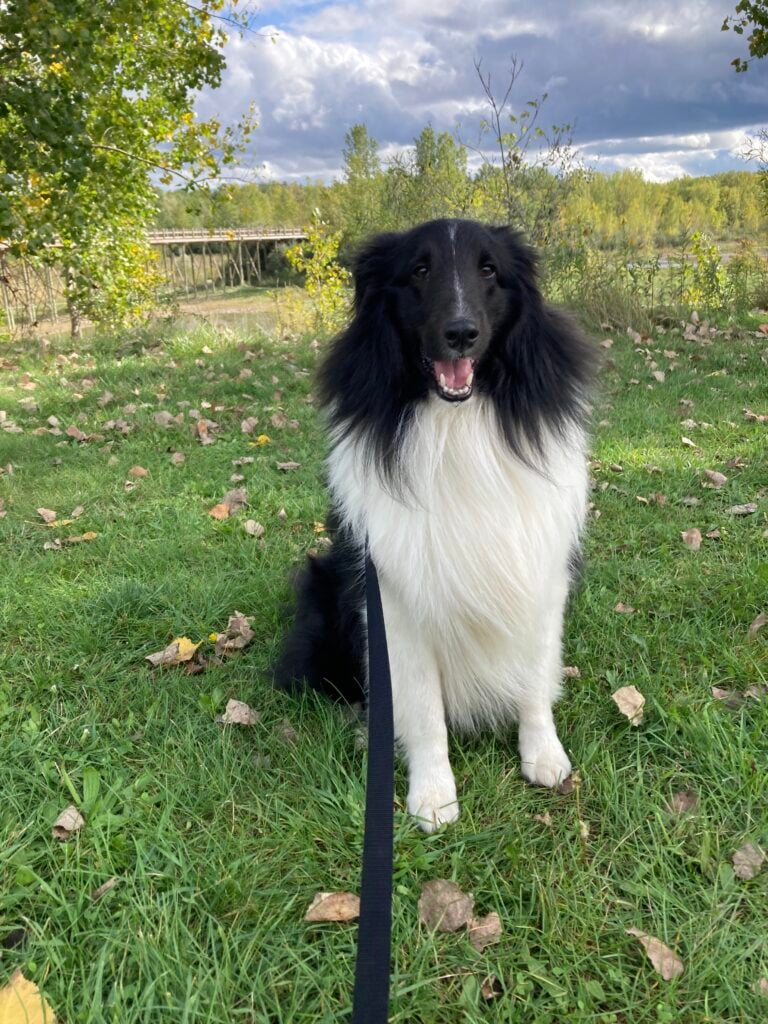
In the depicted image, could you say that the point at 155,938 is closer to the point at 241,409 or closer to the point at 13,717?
the point at 13,717

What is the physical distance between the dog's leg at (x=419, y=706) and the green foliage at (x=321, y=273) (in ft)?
30.8

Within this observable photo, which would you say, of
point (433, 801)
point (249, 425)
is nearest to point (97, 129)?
point (249, 425)

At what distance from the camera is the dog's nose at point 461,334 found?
1916mm

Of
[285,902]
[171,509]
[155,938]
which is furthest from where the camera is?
[171,509]

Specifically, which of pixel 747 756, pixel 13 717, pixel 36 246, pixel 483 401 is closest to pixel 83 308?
pixel 36 246

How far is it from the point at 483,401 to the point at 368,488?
44cm

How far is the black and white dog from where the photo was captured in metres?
2.02

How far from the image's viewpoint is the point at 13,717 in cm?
252

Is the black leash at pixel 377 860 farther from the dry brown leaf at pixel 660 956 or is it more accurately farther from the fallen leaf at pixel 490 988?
the dry brown leaf at pixel 660 956

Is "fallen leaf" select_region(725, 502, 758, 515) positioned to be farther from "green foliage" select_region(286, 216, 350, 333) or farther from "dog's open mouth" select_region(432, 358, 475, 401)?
"green foliage" select_region(286, 216, 350, 333)

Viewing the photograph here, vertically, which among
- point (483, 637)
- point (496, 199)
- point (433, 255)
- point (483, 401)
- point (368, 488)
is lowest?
point (483, 637)

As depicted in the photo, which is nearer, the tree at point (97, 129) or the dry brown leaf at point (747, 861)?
the dry brown leaf at point (747, 861)

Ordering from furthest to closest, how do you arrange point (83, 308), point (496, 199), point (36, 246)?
point (83, 308) < point (496, 199) < point (36, 246)

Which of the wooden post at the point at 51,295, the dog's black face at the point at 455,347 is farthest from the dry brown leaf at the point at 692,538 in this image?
the wooden post at the point at 51,295
